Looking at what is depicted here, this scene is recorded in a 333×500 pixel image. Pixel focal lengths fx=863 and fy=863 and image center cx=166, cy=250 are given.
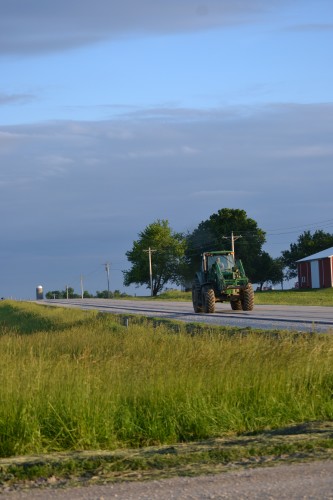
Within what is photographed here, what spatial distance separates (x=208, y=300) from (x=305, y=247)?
A: 2942 inches

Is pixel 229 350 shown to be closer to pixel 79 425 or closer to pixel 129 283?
pixel 79 425

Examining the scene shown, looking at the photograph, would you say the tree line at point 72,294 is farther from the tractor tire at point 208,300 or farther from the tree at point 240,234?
the tractor tire at point 208,300

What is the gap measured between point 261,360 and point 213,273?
2774cm

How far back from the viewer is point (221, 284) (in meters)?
39.2

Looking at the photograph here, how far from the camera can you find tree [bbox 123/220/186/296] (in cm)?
11500

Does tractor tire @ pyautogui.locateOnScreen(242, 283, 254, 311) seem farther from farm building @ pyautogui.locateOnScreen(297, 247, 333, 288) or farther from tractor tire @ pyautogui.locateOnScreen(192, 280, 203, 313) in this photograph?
farm building @ pyautogui.locateOnScreen(297, 247, 333, 288)

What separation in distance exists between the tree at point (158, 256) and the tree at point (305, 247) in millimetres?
14198

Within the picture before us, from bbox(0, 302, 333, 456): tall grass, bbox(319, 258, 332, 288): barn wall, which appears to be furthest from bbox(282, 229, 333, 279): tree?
bbox(0, 302, 333, 456): tall grass

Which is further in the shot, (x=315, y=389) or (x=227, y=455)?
(x=315, y=389)

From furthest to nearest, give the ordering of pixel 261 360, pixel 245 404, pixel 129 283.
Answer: pixel 129 283 < pixel 261 360 < pixel 245 404

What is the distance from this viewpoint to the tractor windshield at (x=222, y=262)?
133 ft

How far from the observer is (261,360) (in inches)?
494

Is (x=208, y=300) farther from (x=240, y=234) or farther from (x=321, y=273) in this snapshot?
(x=240, y=234)

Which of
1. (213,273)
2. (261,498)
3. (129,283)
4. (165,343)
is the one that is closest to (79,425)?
(261,498)
